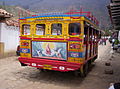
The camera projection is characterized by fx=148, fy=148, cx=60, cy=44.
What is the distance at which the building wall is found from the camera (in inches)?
404

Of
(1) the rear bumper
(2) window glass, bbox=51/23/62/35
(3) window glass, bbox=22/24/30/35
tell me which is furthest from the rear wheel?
(3) window glass, bbox=22/24/30/35

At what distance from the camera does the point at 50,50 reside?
5.43 metres

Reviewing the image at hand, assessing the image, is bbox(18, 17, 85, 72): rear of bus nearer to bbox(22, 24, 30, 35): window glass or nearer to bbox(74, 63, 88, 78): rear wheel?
bbox(22, 24, 30, 35): window glass

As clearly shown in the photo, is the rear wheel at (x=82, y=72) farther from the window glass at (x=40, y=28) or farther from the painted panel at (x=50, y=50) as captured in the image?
the window glass at (x=40, y=28)

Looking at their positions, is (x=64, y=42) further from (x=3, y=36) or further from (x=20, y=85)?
(x=3, y=36)

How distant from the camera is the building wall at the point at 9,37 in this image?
404 inches

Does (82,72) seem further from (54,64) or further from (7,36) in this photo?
(7,36)

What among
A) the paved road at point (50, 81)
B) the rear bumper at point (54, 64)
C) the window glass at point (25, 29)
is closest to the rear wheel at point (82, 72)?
the paved road at point (50, 81)

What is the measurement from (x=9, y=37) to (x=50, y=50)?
21.4 ft

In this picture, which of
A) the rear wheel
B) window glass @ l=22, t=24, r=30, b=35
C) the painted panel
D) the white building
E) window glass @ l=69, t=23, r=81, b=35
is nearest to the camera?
window glass @ l=69, t=23, r=81, b=35

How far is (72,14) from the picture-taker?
5.18m

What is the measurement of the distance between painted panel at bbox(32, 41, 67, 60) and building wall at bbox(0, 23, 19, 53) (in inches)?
214

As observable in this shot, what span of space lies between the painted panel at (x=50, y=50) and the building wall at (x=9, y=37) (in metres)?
5.43

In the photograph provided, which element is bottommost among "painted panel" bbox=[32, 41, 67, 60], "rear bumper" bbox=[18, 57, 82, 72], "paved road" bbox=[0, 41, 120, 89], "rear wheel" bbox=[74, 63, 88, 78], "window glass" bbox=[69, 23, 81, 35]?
"paved road" bbox=[0, 41, 120, 89]
